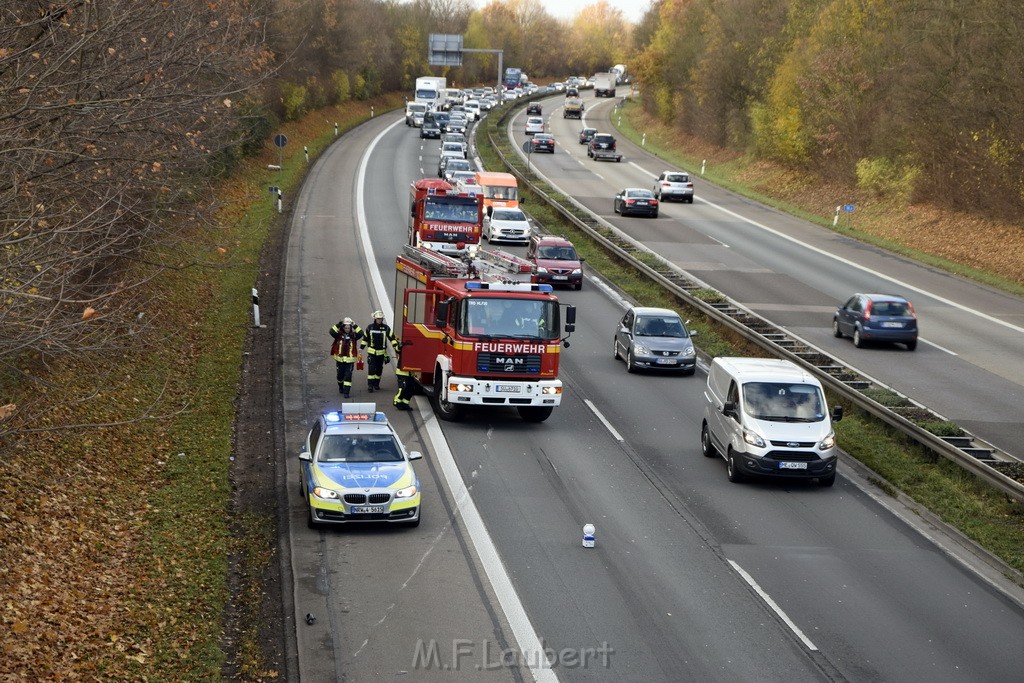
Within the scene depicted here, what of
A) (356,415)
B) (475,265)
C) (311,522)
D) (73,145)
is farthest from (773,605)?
(475,265)

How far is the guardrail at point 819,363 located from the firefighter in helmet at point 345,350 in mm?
10502

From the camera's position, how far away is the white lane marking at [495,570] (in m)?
13.6

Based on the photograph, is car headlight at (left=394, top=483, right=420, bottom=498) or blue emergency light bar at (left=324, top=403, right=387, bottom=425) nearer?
car headlight at (left=394, top=483, right=420, bottom=498)

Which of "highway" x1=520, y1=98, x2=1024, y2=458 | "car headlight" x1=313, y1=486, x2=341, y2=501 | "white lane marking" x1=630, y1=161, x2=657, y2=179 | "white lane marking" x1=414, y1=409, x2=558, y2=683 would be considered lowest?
"highway" x1=520, y1=98, x2=1024, y2=458

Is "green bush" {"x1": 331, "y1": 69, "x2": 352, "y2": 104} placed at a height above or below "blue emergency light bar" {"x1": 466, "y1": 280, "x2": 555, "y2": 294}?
above

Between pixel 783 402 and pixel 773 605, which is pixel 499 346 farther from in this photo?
pixel 773 605

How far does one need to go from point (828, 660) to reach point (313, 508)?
7.62m

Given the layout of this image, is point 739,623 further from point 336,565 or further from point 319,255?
point 319,255

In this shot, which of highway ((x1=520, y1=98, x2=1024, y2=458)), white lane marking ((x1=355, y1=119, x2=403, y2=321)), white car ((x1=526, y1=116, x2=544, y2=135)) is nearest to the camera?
highway ((x1=520, y1=98, x2=1024, y2=458))

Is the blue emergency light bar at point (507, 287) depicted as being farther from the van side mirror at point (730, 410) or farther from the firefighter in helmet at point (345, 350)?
the van side mirror at point (730, 410)

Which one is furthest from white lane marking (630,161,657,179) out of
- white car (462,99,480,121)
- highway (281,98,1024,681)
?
highway (281,98,1024,681)

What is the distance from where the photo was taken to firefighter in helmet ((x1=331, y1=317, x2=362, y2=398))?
25156mm

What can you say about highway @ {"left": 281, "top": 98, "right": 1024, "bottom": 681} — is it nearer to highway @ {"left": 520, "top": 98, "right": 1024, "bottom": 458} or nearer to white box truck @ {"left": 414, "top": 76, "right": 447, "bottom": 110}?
highway @ {"left": 520, "top": 98, "right": 1024, "bottom": 458}

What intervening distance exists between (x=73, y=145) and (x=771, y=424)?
39.7 ft
